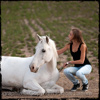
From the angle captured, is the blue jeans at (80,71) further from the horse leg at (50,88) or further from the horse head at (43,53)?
the horse head at (43,53)

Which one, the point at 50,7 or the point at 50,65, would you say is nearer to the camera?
the point at 50,65

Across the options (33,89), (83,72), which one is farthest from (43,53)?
(83,72)

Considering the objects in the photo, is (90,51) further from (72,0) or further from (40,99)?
(72,0)

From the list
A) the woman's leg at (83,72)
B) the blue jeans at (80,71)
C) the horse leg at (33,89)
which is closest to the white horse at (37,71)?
the horse leg at (33,89)

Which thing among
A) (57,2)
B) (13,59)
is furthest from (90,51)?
(57,2)

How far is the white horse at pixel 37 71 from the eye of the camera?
Result: 4.16m

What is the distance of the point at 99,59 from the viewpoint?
900 cm

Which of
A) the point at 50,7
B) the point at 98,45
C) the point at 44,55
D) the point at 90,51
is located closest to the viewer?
the point at 44,55

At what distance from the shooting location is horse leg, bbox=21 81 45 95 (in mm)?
4422

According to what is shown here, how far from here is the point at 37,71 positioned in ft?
14.2

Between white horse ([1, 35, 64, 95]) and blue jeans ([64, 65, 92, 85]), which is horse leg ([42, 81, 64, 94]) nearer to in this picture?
white horse ([1, 35, 64, 95])

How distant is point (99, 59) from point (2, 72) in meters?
5.20

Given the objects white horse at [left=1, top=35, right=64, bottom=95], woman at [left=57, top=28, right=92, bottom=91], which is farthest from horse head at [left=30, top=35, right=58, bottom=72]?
woman at [left=57, top=28, right=92, bottom=91]

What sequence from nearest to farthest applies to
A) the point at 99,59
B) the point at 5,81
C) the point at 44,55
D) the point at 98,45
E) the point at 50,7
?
1. the point at 44,55
2. the point at 5,81
3. the point at 99,59
4. the point at 98,45
5. the point at 50,7
